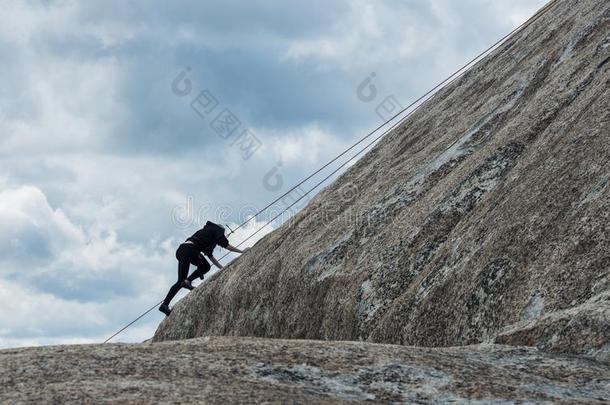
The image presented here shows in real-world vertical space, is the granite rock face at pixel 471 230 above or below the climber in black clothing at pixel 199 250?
below

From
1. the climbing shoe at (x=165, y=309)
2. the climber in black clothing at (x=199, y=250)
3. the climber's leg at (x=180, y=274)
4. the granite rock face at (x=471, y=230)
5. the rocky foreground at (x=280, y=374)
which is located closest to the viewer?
the rocky foreground at (x=280, y=374)

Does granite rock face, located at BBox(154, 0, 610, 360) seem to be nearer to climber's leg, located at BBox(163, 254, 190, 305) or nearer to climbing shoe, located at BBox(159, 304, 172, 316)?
climbing shoe, located at BBox(159, 304, 172, 316)

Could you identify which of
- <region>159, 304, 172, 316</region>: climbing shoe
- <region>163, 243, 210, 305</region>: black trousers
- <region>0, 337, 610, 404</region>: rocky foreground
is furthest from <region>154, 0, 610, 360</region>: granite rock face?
<region>0, 337, 610, 404</region>: rocky foreground

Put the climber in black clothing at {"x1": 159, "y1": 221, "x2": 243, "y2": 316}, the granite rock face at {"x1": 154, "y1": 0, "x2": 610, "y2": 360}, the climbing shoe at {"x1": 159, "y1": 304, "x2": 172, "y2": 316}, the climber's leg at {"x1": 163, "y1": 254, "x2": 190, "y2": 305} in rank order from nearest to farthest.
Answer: the granite rock face at {"x1": 154, "y1": 0, "x2": 610, "y2": 360} < the climber in black clothing at {"x1": 159, "y1": 221, "x2": 243, "y2": 316} < the climber's leg at {"x1": 163, "y1": 254, "x2": 190, "y2": 305} < the climbing shoe at {"x1": 159, "y1": 304, "x2": 172, "y2": 316}

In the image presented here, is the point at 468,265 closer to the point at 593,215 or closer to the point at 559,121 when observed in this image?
the point at 593,215

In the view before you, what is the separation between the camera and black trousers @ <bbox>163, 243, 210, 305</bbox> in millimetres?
24953

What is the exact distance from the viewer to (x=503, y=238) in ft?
43.3

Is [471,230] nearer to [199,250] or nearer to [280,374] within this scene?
[280,374]

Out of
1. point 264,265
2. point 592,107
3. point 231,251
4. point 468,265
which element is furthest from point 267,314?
point 592,107

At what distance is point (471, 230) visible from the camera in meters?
14.5

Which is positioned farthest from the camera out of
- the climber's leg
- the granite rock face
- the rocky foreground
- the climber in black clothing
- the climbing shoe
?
the climbing shoe

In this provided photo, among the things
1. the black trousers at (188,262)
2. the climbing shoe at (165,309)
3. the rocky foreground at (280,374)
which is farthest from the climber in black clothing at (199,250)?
the rocky foreground at (280,374)

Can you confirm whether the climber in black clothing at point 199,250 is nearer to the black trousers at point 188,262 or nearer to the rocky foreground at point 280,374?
the black trousers at point 188,262

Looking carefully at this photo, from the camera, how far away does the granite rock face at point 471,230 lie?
468 inches
